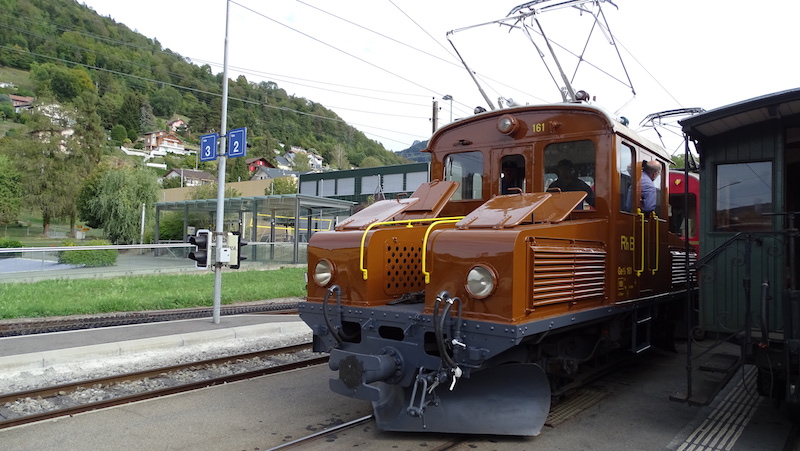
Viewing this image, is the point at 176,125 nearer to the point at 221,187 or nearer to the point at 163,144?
the point at 163,144

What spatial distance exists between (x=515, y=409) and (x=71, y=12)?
152710mm

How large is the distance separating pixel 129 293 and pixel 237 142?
669 centimetres

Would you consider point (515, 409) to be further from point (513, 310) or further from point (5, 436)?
point (5, 436)

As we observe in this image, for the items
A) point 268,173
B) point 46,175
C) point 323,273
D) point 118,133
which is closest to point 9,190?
point 46,175

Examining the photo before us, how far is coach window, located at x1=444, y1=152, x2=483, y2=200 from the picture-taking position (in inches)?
246

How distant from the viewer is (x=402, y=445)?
467 cm

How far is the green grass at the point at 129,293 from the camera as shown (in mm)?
11773

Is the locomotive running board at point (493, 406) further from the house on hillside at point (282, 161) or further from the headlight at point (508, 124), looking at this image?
the house on hillside at point (282, 161)

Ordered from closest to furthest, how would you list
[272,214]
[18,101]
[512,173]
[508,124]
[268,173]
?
[508,124], [512,173], [272,214], [268,173], [18,101]

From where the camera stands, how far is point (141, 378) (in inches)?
265

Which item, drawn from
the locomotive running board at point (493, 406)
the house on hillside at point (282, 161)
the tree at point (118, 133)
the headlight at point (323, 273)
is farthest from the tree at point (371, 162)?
the locomotive running board at point (493, 406)

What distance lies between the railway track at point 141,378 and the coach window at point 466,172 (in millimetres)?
3385

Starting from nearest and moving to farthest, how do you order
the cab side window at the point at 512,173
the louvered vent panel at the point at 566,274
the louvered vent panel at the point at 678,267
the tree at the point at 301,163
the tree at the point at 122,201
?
the louvered vent panel at the point at 566,274, the cab side window at the point at 512,173, the louvered vent panel at the point at 678,267, the tree at the point at 122,201, the tree at the point at 301,163

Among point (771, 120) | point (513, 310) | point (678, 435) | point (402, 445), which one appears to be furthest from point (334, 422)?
point (771, 120)
